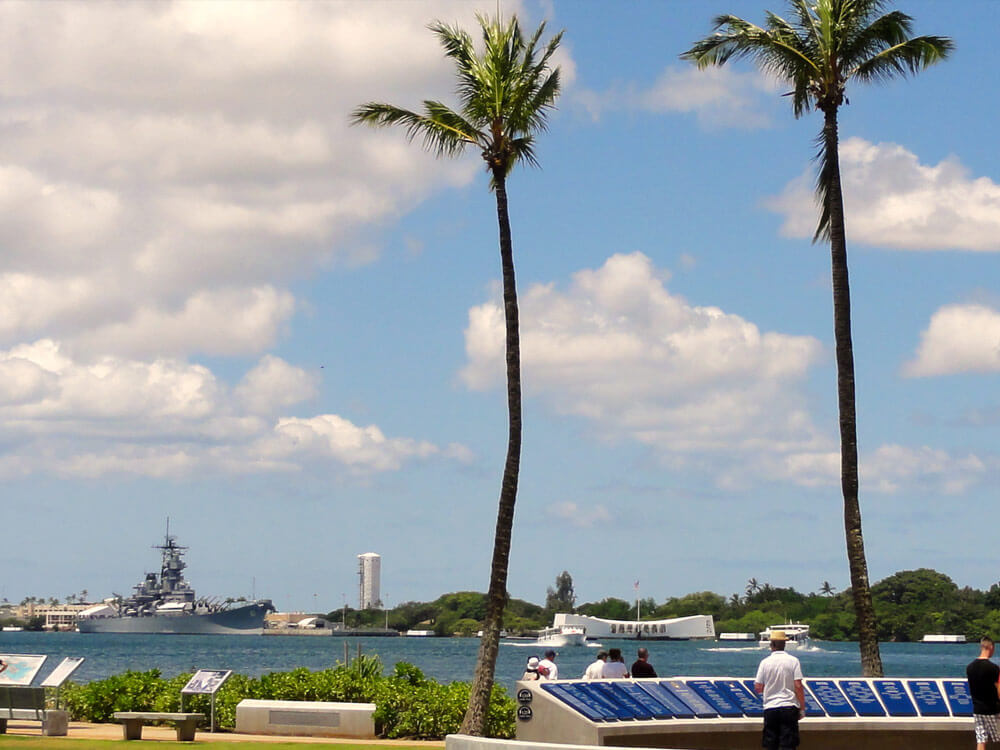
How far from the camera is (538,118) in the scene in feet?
76.2

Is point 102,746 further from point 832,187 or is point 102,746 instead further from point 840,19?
point 840,19

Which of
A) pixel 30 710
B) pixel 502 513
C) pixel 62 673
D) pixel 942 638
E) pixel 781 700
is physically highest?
pixel 502 513

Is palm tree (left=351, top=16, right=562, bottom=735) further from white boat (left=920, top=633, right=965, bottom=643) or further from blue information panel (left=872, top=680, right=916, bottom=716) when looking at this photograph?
white boat (left=920, top=633, right=965, bottom=643)

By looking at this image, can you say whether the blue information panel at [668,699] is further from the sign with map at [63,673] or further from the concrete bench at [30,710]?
the sign with map at [63,673]

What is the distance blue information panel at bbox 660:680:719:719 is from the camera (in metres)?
17.0

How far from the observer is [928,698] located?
17.9 metres

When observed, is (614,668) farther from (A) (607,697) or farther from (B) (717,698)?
(A) (607,697)

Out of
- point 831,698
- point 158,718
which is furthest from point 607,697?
point 158,718

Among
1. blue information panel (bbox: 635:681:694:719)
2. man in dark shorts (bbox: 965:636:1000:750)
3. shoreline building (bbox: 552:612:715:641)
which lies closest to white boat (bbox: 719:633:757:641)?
shoreline building (bbox: 552:612:715:641)

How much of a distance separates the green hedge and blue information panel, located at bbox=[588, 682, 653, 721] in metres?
5.79

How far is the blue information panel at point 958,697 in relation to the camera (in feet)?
58.0

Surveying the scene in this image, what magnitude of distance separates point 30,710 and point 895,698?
12708 millimetres

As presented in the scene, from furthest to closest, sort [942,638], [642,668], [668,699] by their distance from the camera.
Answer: [942,638] < [642,668] < [668,699]

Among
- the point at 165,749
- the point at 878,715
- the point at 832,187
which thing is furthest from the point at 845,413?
the point at 165,749
